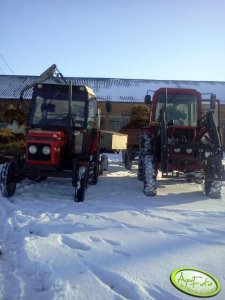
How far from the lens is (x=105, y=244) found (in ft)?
13.2

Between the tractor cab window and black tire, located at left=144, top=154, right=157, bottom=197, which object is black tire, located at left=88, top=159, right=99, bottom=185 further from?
black tire, located at left=144, top=154, right=157, bottom=197

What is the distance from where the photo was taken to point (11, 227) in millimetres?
4621

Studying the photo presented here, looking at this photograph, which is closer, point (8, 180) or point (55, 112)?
point (8, 180)

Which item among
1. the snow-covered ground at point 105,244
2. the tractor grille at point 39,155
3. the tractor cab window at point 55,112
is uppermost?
the tractor cab window at point 55,112

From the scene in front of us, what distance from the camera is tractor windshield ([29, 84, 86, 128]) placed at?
24.4 ft

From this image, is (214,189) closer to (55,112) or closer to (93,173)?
(93,173)

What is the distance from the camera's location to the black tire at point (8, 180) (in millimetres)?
6441

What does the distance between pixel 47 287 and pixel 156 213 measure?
2882 millimetres

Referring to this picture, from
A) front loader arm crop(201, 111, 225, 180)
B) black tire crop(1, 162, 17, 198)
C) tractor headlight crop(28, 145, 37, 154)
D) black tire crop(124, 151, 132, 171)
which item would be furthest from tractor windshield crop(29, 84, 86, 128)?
black tire crop(124, 151, 132, 171)

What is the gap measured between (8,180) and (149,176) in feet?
9.24

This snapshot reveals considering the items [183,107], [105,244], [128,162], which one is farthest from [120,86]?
[105,244]

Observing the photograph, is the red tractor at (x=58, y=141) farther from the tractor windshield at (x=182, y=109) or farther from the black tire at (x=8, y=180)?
the tractor windshield at (x=182, y=109)

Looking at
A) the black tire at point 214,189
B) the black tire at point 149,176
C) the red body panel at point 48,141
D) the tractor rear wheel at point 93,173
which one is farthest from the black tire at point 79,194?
the black tire at point 214,189

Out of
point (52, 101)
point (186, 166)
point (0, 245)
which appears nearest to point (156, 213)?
point (186, 166)
